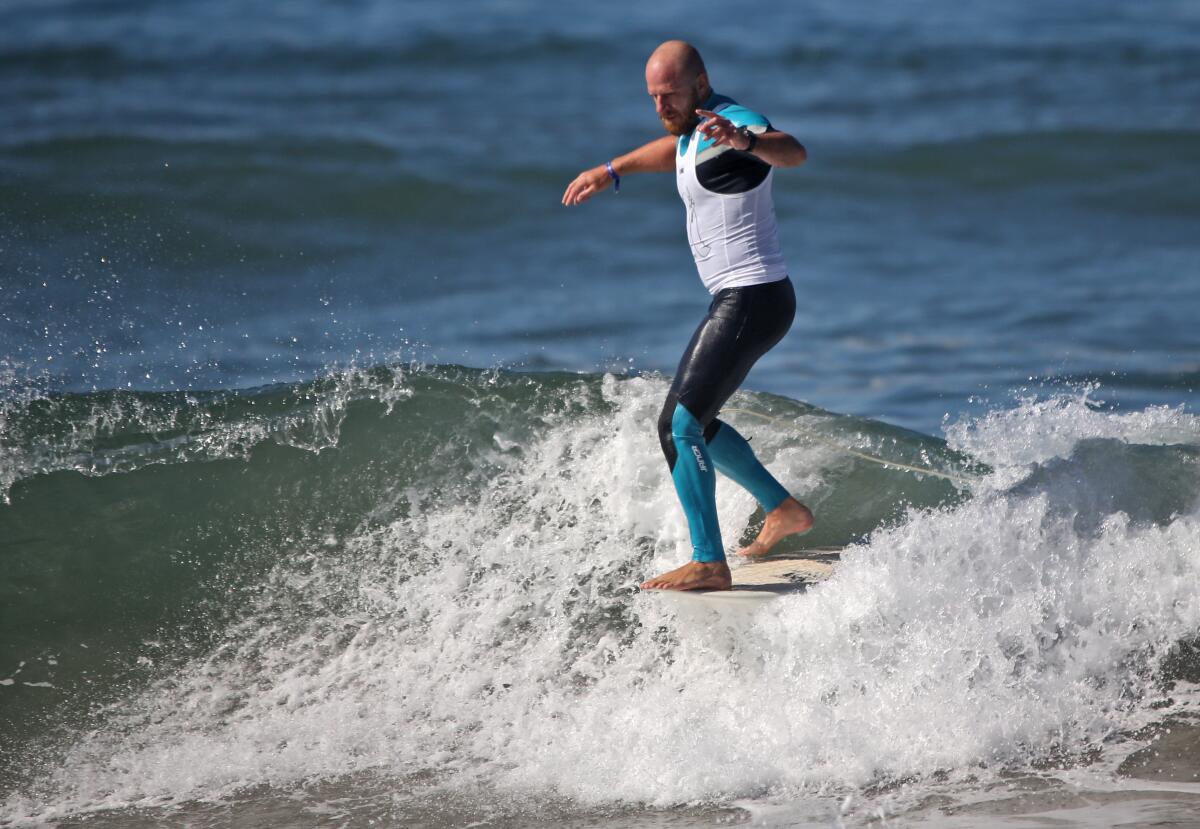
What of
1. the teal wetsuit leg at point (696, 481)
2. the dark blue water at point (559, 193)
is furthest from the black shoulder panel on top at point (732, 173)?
the dark blue water at point (559, 193)

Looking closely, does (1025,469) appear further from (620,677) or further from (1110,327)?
(1110,327)

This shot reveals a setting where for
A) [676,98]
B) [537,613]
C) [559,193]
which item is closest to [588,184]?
[676,98]

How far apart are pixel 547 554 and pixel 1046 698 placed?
7.20 feet

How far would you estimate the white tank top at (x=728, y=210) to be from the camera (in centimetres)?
446

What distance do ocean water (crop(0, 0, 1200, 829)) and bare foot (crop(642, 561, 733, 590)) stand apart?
0.18 metres

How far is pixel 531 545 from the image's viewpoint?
588cm

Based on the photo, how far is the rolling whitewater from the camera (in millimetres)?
4559

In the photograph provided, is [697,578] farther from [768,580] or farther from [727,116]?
[727,116]

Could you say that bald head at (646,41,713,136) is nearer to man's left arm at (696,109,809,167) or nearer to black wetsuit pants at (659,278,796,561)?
man's left arm at (696,109,809,167)

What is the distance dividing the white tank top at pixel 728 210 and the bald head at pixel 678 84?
0.05 meters

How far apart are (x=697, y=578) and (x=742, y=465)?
512 millimetres

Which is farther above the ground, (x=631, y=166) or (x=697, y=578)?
(x=631, y=166)

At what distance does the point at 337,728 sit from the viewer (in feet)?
16.4

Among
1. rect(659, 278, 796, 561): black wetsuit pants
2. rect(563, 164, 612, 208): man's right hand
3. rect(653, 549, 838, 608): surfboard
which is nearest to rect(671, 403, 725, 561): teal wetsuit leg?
rect(659, 278, 796, 561): black wetsuit pants
